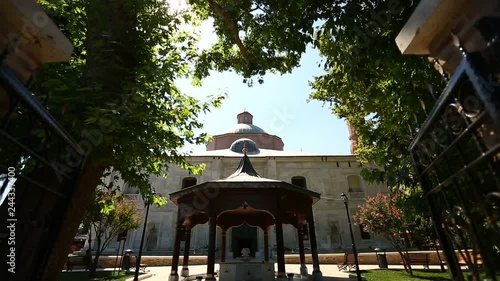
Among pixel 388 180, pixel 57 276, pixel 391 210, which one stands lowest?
pixel 57 276

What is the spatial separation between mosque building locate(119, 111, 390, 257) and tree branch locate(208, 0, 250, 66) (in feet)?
48.3

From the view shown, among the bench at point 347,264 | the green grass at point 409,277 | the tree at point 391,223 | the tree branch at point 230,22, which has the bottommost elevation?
the green grass at point 409,277

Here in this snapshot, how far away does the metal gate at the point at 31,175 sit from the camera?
1679 millimetres

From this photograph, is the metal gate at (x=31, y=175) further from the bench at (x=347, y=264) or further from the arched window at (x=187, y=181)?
the arched window at (x=187, y=181)

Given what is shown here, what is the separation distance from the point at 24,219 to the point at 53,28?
2811 mm

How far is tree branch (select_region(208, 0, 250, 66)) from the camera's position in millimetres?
6918

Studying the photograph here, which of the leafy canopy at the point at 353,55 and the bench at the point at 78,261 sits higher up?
the leafy canopy at the point at 353,55

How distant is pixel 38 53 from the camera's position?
6.88ft

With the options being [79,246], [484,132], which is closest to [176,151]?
[484,132]

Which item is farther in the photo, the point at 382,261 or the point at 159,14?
the point at 382,261

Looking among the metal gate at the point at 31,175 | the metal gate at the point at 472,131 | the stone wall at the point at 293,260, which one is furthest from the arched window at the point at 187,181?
the metal gate at the point at 472,131

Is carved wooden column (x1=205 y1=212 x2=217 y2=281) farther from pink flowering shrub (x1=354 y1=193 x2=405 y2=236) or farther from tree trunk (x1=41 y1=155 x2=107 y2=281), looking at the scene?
pink flowering shrub (x1=354 y1=193 x2=405 y2=236)

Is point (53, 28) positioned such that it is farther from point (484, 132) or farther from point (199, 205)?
point (199, 205)

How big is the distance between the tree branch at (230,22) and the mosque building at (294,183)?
14.7 meters
